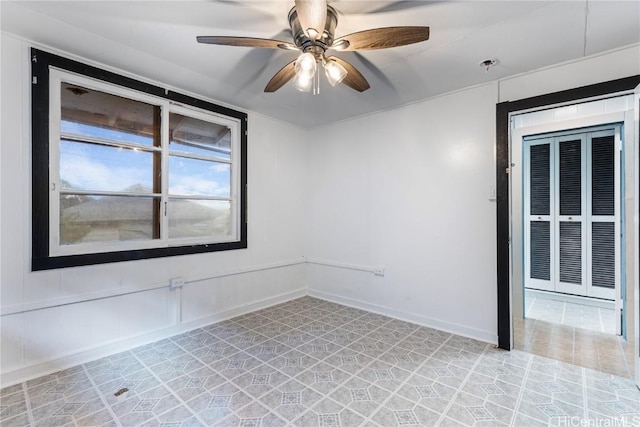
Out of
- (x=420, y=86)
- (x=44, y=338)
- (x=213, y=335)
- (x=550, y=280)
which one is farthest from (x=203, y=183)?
(x=550, y=280)

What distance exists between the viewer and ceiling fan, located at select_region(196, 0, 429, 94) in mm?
1559

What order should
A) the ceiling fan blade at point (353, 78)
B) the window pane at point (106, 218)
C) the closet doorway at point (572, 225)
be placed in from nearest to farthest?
the ceiling fan blade at point (353, 78) < the window pane at point (106, 218) < the closet doorway at point (572, 225)

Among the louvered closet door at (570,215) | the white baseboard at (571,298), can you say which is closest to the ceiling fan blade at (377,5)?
the louvered closet door at (570,215)

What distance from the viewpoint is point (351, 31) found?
203cm

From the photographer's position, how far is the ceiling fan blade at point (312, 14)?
1.47 m

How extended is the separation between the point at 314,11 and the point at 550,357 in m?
3.22

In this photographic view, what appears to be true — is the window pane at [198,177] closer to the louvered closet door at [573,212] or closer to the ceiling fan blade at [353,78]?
the ceiling fan blade at [353,78]

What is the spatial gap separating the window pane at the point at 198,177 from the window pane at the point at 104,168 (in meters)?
0.21

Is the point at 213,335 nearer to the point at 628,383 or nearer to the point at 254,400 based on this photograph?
the point at 254,400

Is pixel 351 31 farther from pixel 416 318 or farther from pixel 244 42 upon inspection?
pixel 416 318

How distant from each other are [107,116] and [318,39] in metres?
2.10

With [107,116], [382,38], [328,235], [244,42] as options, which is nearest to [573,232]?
[328,235]

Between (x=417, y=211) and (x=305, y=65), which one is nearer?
(x=305, y=65)

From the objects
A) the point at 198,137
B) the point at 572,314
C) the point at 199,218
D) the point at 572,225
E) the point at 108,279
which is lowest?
the point at 572,314
